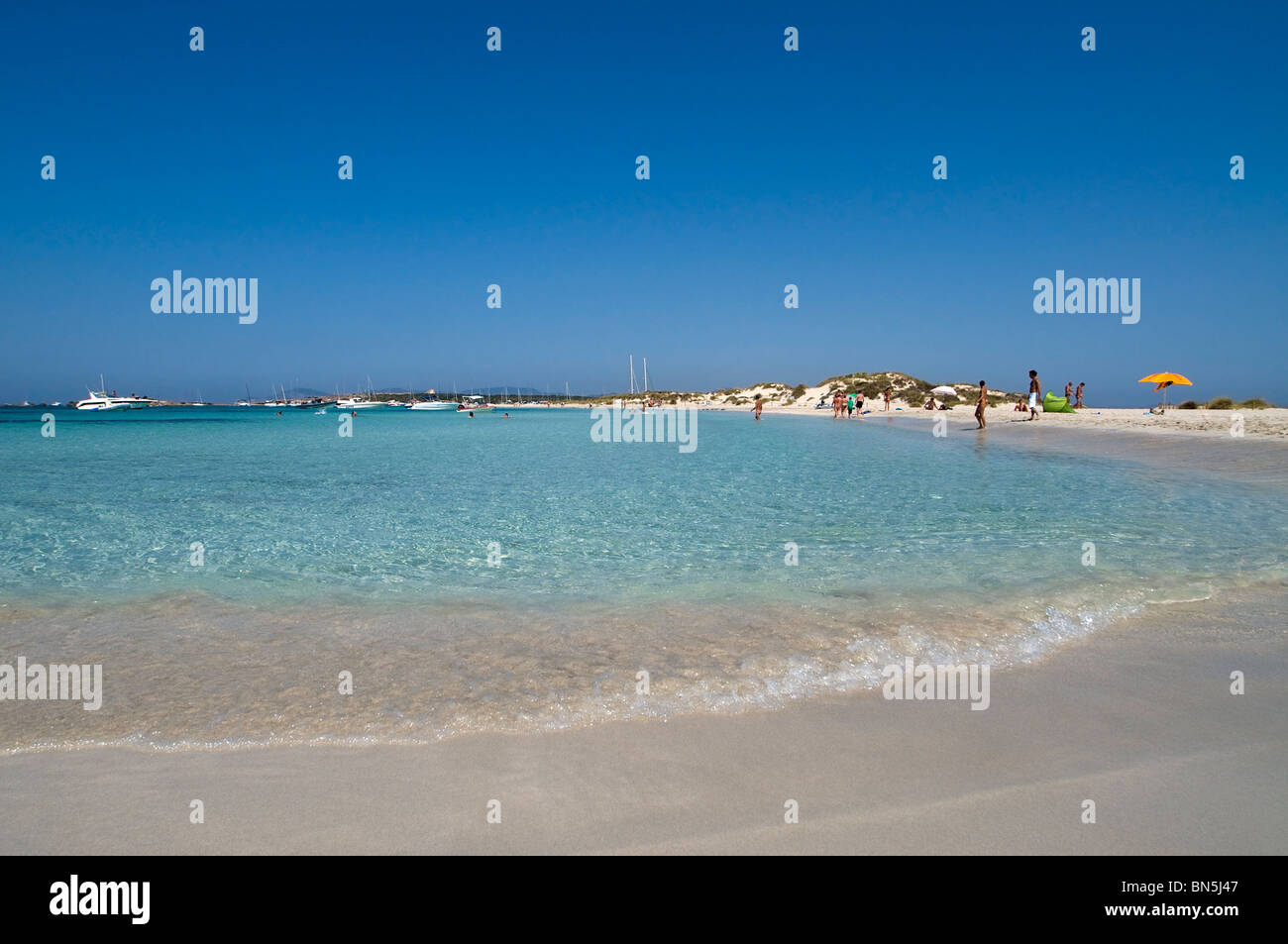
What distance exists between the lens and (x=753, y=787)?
3424 millimetres

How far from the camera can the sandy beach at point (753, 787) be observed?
9.84ft

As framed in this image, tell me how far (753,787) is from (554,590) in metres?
4.19

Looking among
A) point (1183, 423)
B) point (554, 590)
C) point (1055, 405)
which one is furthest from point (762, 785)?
point (1055, 405)

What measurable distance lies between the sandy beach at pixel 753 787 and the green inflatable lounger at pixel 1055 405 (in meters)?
47.3

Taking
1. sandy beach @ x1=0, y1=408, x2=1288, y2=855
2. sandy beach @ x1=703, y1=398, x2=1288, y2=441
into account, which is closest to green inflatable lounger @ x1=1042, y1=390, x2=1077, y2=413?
sandy beach @ x1=703, y1=398, x2=1288, y2=441

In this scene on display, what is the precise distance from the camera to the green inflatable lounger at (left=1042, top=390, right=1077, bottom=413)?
1772 inches

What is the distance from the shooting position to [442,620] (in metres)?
6.34

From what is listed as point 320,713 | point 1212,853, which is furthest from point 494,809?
point 1212,853

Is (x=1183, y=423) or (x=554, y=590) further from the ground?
(x=1183, y=423)

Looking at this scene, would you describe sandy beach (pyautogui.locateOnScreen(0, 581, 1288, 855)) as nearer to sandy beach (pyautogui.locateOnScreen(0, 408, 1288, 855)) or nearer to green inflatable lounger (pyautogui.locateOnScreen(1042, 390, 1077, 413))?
sandy beach (pyautogui.locateOnScreen(0, 408, 1288, 855))

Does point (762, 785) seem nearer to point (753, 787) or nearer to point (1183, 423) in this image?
point (753, 787)
